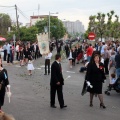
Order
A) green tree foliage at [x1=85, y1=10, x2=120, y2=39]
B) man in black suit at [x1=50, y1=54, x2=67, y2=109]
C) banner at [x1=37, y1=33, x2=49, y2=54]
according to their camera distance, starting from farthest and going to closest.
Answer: green tree foliage at [x1=85, y1=10, x2=120, y2=39] < banner at [x1=37, y1=33, x2=49, y2=54] < man in black suit at [x1=50, y1=54, x2=67, y2=109]

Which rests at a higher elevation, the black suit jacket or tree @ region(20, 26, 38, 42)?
tree @ region(20, 26, 38, 42)

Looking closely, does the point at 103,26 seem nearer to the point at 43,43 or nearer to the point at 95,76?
the point at 43,43

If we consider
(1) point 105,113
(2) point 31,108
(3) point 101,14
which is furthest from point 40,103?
(3) point 101,14

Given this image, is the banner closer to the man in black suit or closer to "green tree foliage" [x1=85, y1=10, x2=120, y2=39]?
the man in black suit

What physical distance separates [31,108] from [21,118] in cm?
139

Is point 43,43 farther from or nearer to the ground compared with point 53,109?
farther from the ground

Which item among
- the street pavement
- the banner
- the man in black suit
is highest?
the banner

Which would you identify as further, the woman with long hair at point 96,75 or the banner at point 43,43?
the banner at point 43,43

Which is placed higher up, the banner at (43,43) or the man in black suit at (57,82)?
the banner at (43,43)

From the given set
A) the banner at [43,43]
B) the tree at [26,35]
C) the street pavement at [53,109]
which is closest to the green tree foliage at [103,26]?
the tree at [26,35]

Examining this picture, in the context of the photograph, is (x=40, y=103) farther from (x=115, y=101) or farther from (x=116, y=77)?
(x=116, y=77)

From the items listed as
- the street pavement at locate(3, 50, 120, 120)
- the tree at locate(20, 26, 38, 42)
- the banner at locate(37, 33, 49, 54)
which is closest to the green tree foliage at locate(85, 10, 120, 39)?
the tree at locate(20, 26, 38, 42)

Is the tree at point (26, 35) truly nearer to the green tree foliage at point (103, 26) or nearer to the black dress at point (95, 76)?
the green tree foliage at point (103, 26)

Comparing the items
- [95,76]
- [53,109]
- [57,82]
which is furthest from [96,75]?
[53,109]
